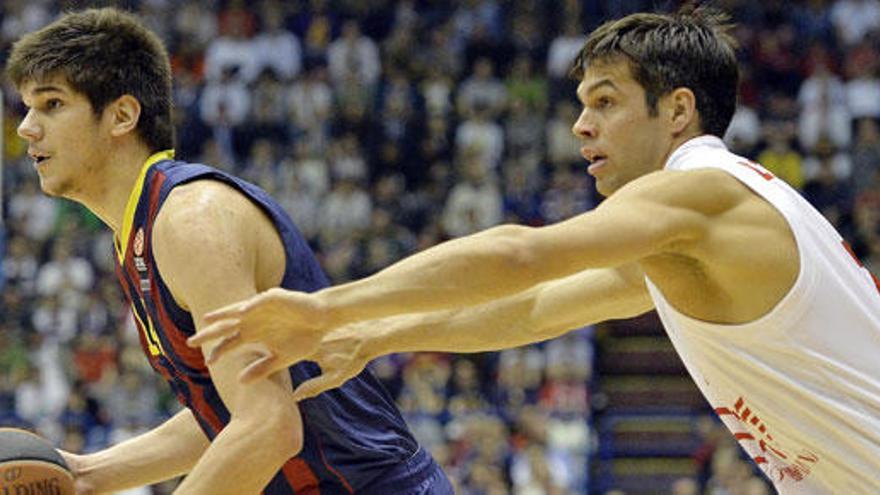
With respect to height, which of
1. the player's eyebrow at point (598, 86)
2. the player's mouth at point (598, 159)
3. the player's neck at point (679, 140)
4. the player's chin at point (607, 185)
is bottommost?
the player's chin at point (607, 185)

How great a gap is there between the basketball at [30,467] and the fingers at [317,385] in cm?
82

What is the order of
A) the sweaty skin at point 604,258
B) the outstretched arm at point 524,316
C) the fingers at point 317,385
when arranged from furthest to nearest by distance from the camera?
the outstretched arm at point 524,316
the fingers at point 317,385
the sweaty skin at point 604,258

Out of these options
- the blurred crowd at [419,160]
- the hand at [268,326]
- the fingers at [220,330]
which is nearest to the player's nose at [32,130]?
the hand at [268,326]

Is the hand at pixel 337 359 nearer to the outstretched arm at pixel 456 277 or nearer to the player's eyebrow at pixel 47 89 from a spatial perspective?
the outstretched arm at pixel 456 277

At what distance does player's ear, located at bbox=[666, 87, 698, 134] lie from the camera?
441cm

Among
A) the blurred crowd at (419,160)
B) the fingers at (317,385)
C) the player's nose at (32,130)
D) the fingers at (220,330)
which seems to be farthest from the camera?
the blurred crowd at (419,160)

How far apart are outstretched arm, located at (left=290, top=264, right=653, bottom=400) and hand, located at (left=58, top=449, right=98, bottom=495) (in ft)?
3.81

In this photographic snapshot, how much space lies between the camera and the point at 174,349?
4441 mm

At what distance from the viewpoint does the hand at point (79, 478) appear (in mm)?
5108

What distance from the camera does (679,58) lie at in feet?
14.6

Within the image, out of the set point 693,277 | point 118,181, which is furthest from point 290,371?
point 693,277

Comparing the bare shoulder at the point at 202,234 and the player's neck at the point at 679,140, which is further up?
the player's neck at the point at 679,140

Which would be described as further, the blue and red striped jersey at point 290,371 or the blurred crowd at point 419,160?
the blurred crowd at point 419,160

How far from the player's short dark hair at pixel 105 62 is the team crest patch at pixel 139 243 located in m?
0.39
